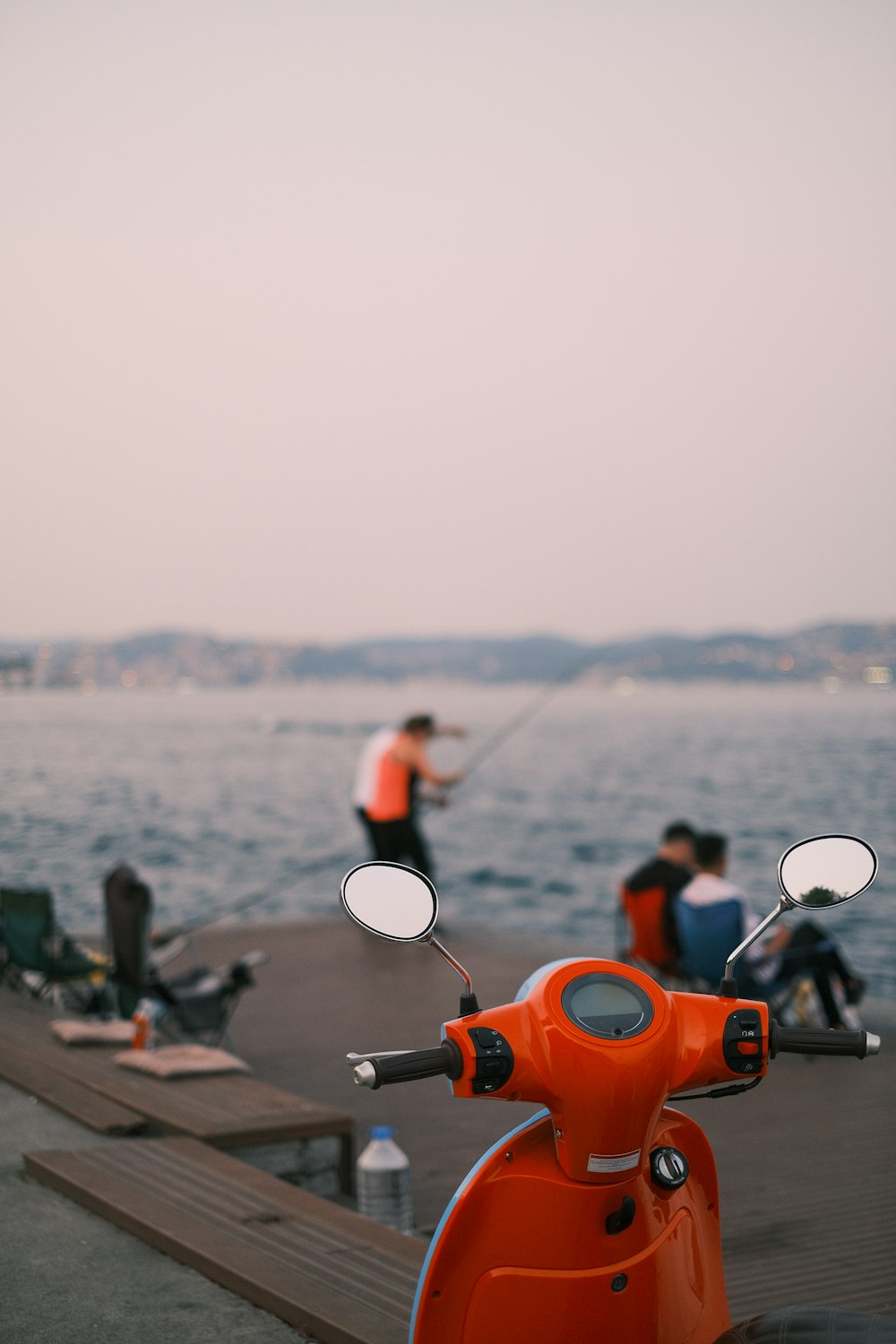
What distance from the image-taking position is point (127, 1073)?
20.0 feet

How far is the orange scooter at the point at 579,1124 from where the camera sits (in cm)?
243

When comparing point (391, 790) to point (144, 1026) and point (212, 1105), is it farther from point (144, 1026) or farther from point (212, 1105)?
point (212, 1105)

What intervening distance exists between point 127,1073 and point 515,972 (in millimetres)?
4147

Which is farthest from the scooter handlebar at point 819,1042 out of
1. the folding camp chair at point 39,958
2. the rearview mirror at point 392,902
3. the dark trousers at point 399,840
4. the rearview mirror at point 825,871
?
the dark trousers at point 399,840

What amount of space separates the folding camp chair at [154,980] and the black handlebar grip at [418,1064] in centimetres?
496

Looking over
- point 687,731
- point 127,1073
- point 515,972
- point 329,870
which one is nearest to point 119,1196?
point 127,1073

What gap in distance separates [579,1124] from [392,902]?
0.47 m

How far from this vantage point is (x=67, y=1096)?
566 cm

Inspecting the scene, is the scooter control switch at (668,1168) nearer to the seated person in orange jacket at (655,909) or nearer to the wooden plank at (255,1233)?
the wooden plank at (255,1233)

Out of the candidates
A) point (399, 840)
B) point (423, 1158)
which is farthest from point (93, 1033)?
point (399, 840)

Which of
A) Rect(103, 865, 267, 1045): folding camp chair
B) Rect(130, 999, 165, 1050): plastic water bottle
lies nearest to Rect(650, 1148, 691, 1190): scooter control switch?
Rect(130, 999, 165, 1050): plastic water bottle

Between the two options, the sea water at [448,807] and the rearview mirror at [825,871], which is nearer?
the rearview mirror at [825,871]

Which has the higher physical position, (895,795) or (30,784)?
(30,784)

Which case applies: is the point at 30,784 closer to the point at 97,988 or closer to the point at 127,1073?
the point at 97,988
